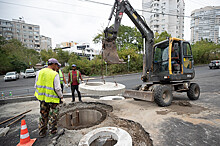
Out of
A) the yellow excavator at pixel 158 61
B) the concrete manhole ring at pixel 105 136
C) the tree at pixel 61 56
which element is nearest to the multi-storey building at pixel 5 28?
the tree at pixel 61 56

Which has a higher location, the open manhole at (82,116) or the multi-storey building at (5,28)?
the multi-storey building at (5,28)

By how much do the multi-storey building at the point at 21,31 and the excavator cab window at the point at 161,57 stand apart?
5510 centimetres

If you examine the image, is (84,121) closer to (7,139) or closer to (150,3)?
(7,139)

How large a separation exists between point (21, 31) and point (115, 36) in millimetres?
62430

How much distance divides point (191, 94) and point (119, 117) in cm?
380

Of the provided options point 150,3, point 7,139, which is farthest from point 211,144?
point 150,3

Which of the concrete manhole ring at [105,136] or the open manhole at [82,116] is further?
the open manhole at [82,116]

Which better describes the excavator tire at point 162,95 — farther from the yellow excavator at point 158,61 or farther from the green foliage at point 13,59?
the green foliage at point 13,59

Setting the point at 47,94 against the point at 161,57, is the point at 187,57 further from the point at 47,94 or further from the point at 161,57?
the point at 47,94

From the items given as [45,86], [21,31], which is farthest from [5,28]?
[45,86]

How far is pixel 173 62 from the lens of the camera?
489 centimetres

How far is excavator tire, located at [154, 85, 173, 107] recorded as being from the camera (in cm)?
435

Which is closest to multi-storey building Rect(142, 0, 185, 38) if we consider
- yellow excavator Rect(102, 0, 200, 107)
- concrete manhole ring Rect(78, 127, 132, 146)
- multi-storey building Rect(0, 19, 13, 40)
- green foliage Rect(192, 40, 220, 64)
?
green foliage Rect(192, 40, 220, 64)

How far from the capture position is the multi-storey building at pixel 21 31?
46500mm
